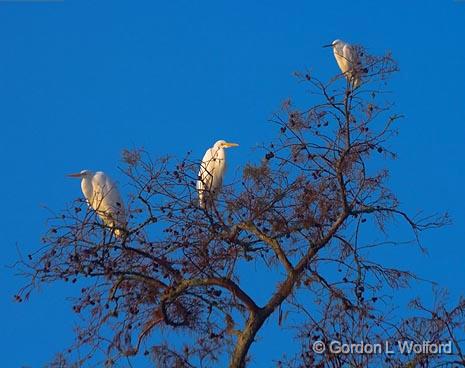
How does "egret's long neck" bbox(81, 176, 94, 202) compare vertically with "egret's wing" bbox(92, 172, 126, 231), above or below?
above

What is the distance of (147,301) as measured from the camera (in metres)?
8.09

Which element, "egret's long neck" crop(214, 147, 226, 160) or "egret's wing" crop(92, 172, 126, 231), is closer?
"egret's wing" crop(92, 172, 126, 231)

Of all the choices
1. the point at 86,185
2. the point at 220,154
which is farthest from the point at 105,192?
the point at 220,154

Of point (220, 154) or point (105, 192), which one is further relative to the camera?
point (220, 154)

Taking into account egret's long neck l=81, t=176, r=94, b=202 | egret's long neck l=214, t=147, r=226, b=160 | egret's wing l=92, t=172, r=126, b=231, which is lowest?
egret's wing l=92, t=172, r=126, b=231

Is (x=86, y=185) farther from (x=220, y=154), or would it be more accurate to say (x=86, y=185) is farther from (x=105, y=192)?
(x=220, y=154)

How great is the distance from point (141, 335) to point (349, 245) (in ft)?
5.20

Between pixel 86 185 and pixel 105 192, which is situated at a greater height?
pixel 86 185

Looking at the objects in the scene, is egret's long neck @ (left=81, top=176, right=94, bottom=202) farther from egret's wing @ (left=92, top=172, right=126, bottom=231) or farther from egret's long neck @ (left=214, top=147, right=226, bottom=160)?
egret's long neck @ (left=214, top=147, right=226, bottom=160)

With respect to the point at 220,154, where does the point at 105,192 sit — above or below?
below

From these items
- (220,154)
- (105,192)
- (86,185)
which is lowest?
(105,192)

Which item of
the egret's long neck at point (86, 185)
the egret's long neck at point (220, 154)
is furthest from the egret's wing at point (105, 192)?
the egret's long neck at point (220, 154)

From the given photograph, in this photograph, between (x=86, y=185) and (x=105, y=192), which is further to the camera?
(x=86, y=185)

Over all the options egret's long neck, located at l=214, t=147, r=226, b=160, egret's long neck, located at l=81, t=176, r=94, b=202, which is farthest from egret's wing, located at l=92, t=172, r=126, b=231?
egret's long neck, located at l=214, t=147, r=226, b=160
